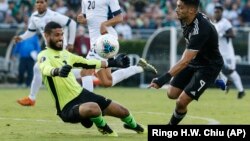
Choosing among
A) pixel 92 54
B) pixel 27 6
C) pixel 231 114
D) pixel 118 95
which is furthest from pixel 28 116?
pixel 27 6

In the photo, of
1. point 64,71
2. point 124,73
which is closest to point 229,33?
point 124,73

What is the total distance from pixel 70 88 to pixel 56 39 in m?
0.77

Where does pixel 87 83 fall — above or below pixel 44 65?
below

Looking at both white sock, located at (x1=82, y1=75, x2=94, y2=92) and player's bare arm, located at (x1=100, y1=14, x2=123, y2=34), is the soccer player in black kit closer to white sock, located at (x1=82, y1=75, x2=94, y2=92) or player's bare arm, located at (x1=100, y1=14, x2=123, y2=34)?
white sock, located at (x1=82, y1=75, x2=94, y2=92)

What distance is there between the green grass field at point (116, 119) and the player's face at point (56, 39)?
141 centimetres

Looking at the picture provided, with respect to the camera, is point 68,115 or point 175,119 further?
point 175,119

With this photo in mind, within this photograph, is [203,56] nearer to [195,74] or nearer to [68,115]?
[195,74]

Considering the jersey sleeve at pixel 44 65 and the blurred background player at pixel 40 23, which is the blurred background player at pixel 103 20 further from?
the jersey sleeve at pixel 44 65

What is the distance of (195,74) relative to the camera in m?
14.7

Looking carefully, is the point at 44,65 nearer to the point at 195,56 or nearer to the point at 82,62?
the point at 82,62

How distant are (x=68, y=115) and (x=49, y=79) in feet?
2.10

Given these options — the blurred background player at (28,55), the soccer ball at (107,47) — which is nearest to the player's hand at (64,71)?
the soccer ball at (107,47)

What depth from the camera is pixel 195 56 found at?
47.8ft

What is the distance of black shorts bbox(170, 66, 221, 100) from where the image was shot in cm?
1448
